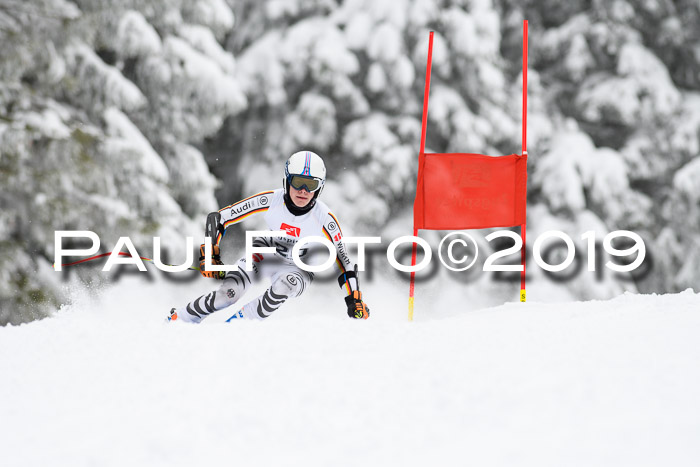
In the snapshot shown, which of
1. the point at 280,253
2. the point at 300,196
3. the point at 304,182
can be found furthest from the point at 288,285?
the point at 304,182

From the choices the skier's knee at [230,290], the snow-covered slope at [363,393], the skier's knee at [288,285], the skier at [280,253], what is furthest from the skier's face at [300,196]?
the snow-covered slope at [363,393]

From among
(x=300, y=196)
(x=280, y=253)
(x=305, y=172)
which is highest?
(x=305, y=172)

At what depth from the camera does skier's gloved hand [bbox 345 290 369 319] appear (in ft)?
17.0

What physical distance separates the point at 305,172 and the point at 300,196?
0.65 feet

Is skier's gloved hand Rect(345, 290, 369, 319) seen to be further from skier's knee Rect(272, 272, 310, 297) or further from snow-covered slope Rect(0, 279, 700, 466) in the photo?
snow-covered slope Rect(0, 279, 700, 466)

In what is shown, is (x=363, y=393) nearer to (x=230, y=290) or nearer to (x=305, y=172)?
(x=305, y=172)

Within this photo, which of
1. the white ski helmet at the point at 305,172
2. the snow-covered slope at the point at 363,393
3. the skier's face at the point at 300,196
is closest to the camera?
the snow-covered slope at the point at 363,393

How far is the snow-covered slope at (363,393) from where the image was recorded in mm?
2639

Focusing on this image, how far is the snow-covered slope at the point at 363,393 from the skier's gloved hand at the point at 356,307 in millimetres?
617

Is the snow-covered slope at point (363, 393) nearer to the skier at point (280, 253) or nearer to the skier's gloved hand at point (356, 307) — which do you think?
the skier's gloved hand at point (356, 307)

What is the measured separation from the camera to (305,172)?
507 cm

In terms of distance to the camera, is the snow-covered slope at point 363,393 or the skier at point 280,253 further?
the skier at point 280,253

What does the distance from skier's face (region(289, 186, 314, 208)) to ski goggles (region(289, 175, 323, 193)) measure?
3cm

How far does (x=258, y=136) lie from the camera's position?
1271cm
